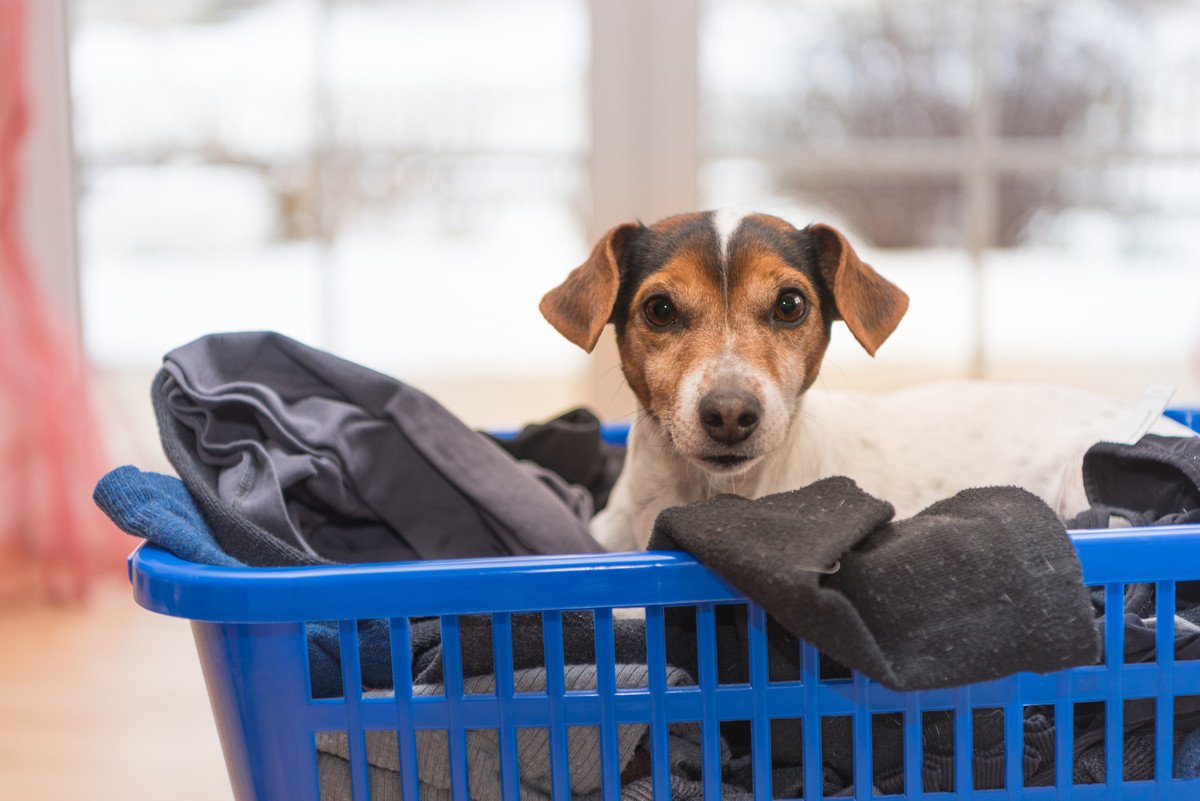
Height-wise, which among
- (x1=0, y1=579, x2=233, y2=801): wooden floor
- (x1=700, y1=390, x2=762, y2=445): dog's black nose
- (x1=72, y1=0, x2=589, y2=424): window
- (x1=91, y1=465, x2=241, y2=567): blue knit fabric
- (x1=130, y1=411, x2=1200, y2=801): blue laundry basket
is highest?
(x1=72, y1=0, x2=589, y2=424): window

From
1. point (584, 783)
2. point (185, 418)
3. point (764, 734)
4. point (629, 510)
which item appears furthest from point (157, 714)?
point (764, 734)

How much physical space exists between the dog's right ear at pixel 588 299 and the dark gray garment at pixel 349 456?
0.67 feet

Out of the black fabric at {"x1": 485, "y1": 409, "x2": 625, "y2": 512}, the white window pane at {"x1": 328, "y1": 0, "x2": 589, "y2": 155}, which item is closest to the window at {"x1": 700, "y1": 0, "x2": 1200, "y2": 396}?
the white window pane at {"x1": 328, "y1": 0, "x2": 589, "y2": 155}

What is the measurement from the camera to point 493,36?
8.13ft

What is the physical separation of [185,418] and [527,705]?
58 cm

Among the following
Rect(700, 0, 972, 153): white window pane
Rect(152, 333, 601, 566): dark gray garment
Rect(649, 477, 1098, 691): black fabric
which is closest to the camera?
Rect(649, 477, 1098, 691): black fabric

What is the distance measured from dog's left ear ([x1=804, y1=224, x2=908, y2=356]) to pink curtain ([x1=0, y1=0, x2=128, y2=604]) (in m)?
1.69

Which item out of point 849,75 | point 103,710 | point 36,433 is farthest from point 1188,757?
point 36,433

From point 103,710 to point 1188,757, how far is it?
1.54 meters

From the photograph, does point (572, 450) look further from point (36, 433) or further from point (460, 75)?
point (36, 433)

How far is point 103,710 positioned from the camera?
178 cm

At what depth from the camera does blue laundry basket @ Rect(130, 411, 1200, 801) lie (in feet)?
2.90

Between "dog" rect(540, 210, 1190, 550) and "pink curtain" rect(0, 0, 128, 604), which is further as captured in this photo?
"pink curtain" rect(0, 0, 128, 604)

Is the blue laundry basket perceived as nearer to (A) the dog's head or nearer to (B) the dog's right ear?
(A) the dog's head
